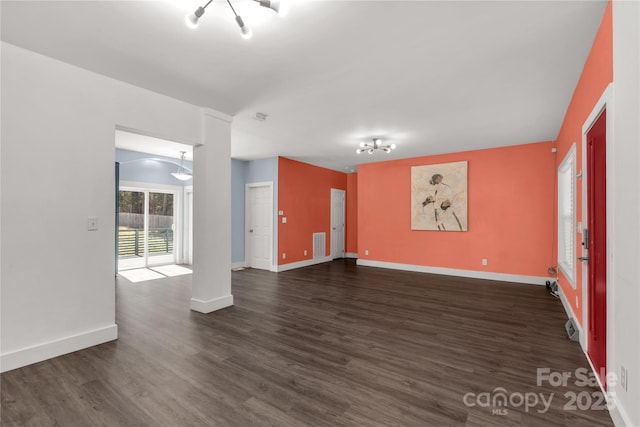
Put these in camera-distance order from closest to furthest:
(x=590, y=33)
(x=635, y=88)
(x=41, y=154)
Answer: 1. (x=635, y=88)
2. (x=590, y=33)
3. (x=41, y=154)

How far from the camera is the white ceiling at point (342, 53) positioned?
6.38 feet

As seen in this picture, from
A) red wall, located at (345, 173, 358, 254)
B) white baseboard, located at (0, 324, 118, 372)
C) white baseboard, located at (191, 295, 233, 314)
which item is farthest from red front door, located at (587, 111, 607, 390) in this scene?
red wall, located at (345, 173, 358, 254)

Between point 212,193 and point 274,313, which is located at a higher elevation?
point 212,193

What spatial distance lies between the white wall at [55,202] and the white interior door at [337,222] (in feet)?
19.1

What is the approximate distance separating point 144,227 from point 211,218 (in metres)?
4.34

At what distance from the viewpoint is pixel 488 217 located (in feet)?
18.7

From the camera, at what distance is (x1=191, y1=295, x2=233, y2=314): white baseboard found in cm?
368

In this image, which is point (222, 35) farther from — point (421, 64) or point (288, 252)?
point (288, 252)

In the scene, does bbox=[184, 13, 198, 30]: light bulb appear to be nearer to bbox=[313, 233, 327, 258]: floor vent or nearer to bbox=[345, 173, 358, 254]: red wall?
bbox=[313, 233, 327, 258]: floor vent

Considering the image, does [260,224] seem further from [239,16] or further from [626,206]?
[626,206]

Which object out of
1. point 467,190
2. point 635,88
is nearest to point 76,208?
point 635,88

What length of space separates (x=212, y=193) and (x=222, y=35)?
205cm

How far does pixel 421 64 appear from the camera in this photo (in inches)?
103

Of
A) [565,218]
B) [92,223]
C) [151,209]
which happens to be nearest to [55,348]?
[92,223]
